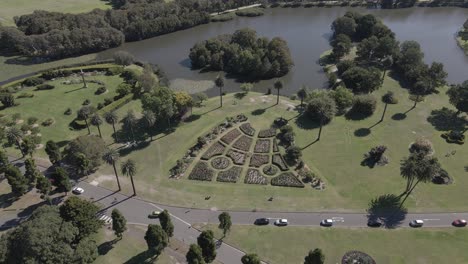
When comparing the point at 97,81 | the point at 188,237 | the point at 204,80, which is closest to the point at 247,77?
the point at 204,80

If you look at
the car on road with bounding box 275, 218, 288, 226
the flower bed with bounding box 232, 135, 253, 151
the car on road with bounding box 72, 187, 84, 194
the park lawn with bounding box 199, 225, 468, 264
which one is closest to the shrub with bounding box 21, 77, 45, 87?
the car on road with bounding box 72, 187, 84, 194

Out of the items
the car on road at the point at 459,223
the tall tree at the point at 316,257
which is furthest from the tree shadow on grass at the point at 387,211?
the tall tree at the point at 316,257

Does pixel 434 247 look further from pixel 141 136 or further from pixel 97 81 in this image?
pixel 97 81

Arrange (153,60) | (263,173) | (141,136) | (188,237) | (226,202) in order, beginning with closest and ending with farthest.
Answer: (188,237) → (226,202) → (263,173) → (141,136) → (153,60)

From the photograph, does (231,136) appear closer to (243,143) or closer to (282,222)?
(243,143)

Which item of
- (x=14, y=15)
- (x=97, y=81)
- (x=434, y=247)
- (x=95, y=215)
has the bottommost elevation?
(x=434, y=247)

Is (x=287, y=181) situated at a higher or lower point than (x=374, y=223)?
higher

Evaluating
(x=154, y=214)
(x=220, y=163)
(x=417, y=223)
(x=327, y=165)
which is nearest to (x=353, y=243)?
(x=417, y=223)
